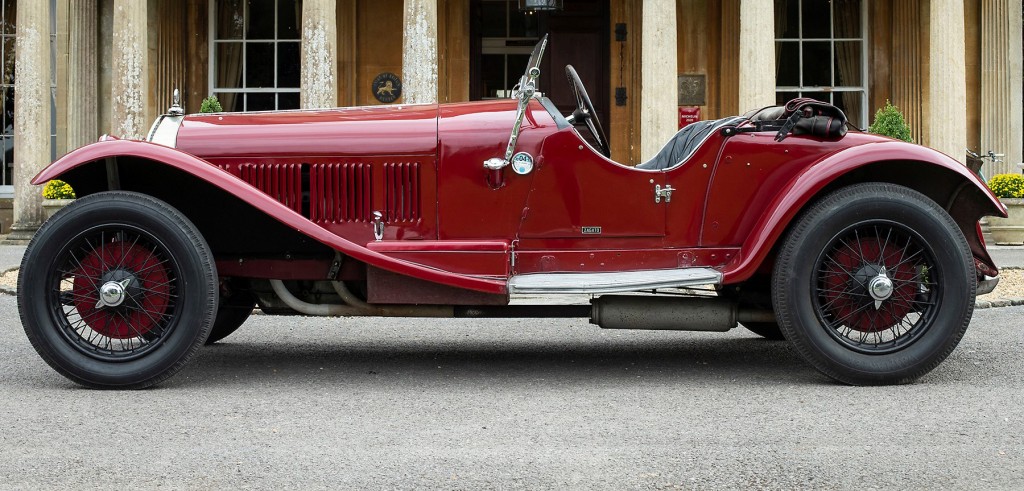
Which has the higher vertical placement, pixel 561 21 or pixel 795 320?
pixel 561 21

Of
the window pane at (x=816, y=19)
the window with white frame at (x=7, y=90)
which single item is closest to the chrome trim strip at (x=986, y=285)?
the window pane at (x=816, y=19)

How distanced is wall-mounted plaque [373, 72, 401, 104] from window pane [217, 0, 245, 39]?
8.28 feet

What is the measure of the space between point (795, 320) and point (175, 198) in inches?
105

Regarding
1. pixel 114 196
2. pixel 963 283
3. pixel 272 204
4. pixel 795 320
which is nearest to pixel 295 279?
pixel 272 204

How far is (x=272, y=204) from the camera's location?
4.60 m

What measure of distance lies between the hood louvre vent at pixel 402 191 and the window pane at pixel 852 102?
47.5ft

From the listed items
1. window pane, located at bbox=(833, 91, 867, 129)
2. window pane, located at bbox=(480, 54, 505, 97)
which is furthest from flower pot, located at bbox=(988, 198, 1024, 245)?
window pane, located at bbox=(480, 54, 505, 97)

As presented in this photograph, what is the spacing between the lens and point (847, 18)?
18.2m

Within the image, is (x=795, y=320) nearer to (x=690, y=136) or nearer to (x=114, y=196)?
(x=690, y=136)

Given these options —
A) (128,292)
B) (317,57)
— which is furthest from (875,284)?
(317,57)

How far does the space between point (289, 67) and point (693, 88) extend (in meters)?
6.36

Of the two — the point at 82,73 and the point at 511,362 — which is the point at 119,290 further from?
the point at 82,73

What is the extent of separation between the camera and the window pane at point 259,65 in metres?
18.1

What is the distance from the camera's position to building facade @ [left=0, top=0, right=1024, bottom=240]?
17000mm
